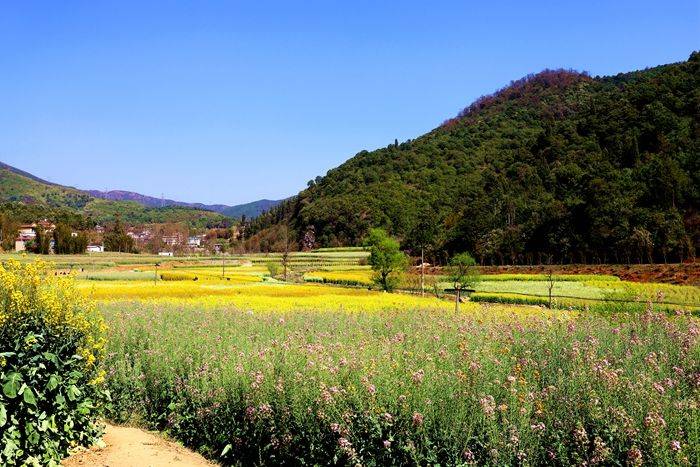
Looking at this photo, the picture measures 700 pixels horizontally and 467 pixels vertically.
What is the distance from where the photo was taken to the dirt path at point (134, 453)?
7.70 meters

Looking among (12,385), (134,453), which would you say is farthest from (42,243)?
(12,385)

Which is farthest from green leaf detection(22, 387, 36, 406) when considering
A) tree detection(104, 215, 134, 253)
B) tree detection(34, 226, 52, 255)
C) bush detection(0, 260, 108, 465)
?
tree detection(104, 215, 134, 253)

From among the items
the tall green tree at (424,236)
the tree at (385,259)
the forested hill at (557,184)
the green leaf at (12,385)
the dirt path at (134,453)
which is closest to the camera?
the green leaf at (12,385)

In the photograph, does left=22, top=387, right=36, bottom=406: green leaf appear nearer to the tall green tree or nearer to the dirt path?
the dirt path

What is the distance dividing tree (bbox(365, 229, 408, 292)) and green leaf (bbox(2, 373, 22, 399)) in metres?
48.6

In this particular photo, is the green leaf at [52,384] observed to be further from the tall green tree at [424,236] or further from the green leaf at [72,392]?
the tall green tree at [424,236]

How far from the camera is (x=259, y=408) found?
762cm

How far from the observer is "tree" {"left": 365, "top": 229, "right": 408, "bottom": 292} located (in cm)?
5547

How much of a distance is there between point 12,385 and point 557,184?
8099cm

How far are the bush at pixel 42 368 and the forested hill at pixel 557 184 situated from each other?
58.5 metres

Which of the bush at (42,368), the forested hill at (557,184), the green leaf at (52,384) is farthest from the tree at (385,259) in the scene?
the green leaf at (52,384)

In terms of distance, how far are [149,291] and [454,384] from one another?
31421 millimetres

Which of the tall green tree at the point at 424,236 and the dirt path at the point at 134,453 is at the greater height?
the tall green tree at the point at 424,236

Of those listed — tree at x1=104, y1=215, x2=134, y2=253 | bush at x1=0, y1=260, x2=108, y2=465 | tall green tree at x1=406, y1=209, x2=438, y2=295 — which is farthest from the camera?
tree at x1=104, y1=215, x2=134, y2=253
